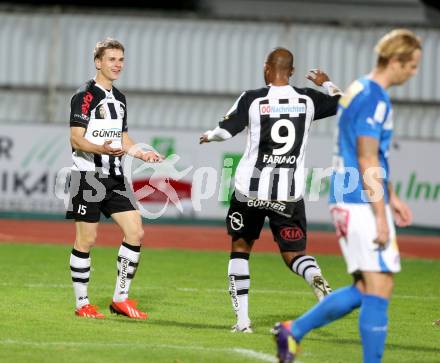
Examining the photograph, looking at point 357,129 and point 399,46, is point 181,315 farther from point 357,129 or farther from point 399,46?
point 399,46

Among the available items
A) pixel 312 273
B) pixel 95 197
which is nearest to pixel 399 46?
pixel 312 273

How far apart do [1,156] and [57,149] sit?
0.97m

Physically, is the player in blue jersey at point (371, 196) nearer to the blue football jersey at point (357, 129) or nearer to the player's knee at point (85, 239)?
the blue football jersey at point (357, 129)

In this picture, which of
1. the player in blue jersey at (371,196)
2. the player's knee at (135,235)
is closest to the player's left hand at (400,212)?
the player in blue jersey at (371,196)

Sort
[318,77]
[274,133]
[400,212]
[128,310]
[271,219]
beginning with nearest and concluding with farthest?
[400,212], [274,133], [318,77], [271,219], [128,310]

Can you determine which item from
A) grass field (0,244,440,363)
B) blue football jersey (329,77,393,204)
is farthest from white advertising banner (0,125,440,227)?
blue football jersey (329,77,393,204)

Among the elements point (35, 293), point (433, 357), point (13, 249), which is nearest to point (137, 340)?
point (433, 357)

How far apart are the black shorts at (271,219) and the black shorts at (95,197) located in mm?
1083

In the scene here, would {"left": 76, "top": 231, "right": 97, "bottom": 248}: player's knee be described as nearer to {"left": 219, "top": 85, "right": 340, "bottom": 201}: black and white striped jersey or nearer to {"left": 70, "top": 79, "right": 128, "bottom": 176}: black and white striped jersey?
{"left": 70, "top": 79, "right": 128, "bottom": 176}: black and white striped jersey

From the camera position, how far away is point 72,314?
32.5ft

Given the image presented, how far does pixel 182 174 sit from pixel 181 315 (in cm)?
1005

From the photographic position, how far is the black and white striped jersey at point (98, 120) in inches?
383

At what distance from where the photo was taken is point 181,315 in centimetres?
1017

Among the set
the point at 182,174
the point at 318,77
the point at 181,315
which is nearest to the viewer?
the point at 318,77
